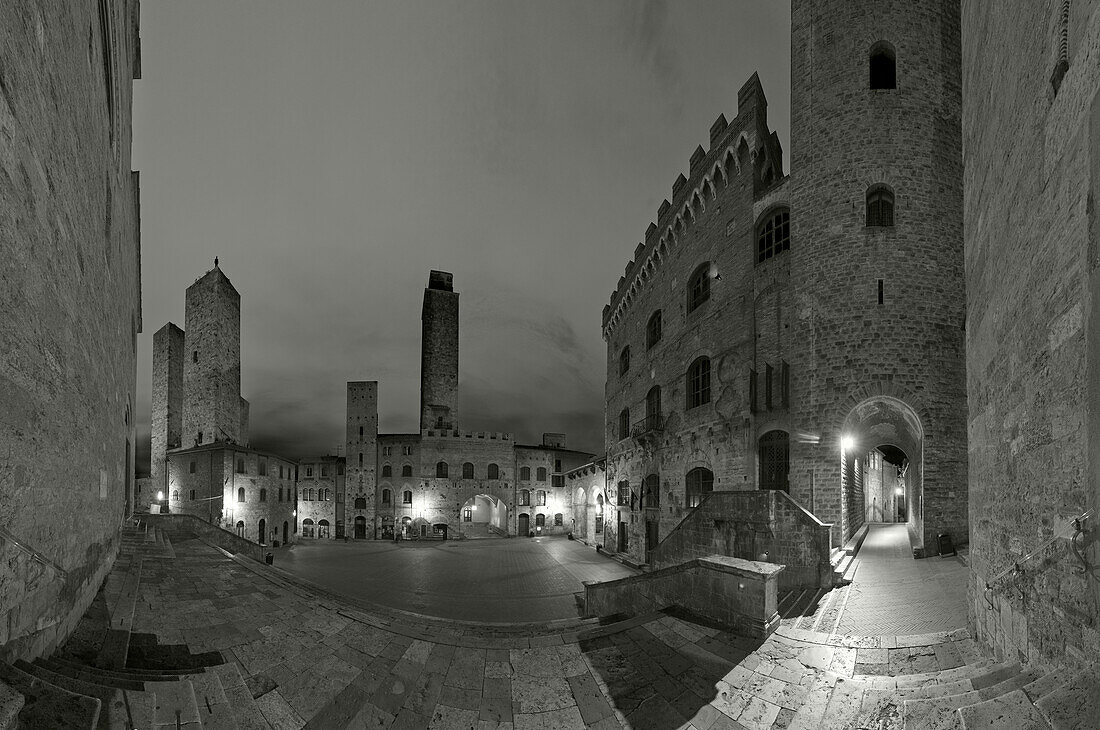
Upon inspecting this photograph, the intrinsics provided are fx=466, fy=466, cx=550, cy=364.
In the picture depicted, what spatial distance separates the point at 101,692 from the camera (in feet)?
8.65

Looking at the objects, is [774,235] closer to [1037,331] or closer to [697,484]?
[697,484]

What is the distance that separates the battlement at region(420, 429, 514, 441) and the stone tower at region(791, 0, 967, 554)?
26.0 meters

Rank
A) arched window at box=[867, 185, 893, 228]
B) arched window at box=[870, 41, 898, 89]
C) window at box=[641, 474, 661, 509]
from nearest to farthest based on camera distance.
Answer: arched window at box=[867, 185, 893, 228] < arched window at box=[870, 41, 898, 89] < window at box=[641, 474, 661, 509]

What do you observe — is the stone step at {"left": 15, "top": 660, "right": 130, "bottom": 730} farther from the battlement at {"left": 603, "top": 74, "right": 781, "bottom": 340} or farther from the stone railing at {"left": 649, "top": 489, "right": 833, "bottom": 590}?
the battlement at {"left": 603, "top": 74, "right": 781, "bottom": 340}

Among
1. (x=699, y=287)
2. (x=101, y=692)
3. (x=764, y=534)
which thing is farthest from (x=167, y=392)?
(x=764, y=534)

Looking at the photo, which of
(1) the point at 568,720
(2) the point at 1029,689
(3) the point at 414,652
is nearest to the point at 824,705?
(2) the point at 1029,689

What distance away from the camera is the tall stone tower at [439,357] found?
3531cm

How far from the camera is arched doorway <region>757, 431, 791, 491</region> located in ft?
39.5

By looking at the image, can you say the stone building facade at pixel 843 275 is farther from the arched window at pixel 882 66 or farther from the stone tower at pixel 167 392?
the stone tower at pixel 167 392

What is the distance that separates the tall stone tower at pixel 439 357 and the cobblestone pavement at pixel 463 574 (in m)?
9.70

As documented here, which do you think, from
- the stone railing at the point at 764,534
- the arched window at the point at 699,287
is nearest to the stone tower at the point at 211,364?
the arched window at the point at 699,287

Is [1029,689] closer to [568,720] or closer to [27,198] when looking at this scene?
[568,720]

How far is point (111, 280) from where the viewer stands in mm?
6457

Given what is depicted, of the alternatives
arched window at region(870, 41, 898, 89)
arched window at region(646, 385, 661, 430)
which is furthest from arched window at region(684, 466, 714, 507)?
arched window at region(870, 41, 898, 89)
